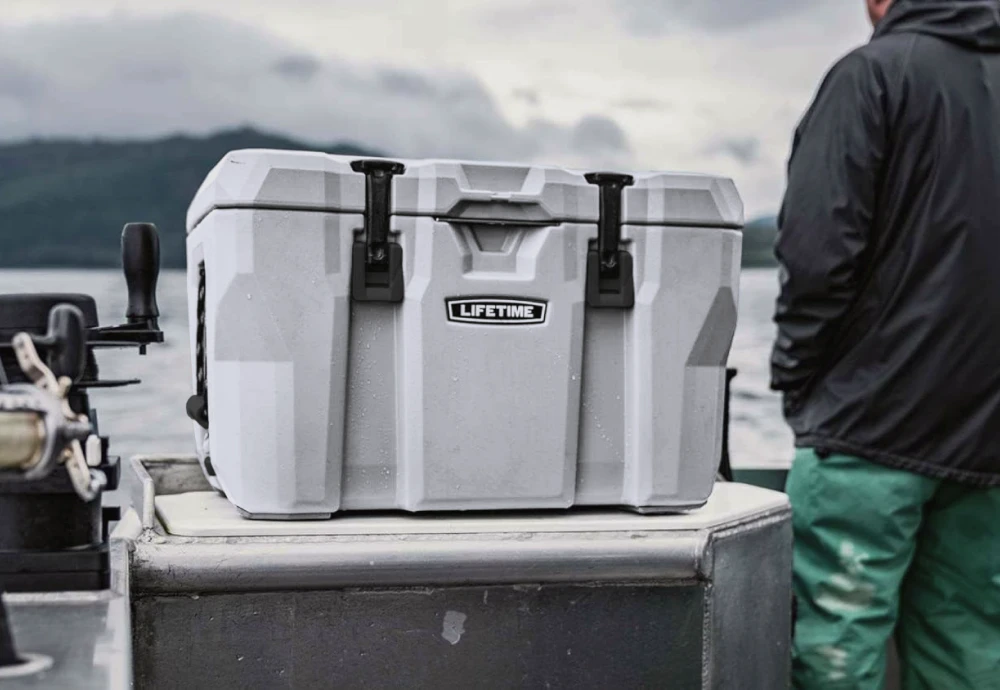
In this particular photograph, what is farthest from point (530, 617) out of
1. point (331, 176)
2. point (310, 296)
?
point (331, 176)

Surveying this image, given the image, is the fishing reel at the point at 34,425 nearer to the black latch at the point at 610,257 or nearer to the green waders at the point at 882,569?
the black latch at the point at 610,257

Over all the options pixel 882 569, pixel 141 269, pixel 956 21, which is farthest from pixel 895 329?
pixel 141 269

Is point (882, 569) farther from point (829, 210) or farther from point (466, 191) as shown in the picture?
point (466, 191)

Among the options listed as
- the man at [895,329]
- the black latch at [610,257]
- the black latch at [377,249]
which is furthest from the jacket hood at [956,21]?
the black latch at [377,249]

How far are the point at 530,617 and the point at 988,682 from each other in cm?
81

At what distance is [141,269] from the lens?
1.39 metres

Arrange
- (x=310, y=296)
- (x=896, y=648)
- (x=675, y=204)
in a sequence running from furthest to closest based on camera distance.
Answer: (x=896, y=648)
(x=675, y=204)
(x=310, y=296)

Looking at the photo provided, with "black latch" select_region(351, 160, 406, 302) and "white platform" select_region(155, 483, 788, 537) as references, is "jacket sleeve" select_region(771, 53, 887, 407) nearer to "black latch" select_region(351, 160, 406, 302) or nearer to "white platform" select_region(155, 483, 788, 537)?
"white platform" select_region(155, 483, 788, 537)

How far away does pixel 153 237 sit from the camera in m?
1.41

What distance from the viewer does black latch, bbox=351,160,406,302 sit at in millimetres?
1347

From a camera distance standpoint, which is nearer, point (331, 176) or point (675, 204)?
point (331, 176)

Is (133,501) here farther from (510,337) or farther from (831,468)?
(831,468)

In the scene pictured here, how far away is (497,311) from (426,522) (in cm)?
27

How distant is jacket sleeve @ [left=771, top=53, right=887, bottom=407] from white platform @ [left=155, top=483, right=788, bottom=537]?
288mm
